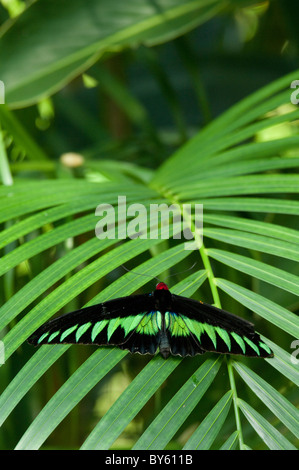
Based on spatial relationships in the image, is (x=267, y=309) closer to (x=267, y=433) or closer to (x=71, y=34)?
(x=267, y=433)

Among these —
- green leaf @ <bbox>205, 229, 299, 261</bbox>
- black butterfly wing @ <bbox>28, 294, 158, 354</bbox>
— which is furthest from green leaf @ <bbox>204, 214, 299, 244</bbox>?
black butterfly wing @ <bbox>28, 294, 158, 354</bbox>

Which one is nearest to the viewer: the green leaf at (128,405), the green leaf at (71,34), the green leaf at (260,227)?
the green leaf at (128,405)

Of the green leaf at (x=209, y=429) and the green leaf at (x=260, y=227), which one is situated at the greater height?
the green leaf at (x=260, y=227)

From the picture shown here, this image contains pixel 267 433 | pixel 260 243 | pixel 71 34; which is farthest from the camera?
pixel 71 34

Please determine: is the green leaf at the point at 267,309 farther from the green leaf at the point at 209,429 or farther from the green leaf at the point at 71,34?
the green leaf at the point at 71,34

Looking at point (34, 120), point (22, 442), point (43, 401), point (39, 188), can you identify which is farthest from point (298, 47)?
point (22, 442)

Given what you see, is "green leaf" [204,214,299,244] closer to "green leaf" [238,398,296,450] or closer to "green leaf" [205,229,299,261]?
"green leaf" [205,229,299,261]

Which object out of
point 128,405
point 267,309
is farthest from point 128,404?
point 267,309

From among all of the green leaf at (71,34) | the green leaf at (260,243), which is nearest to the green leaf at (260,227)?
the green leaf at (260,243)

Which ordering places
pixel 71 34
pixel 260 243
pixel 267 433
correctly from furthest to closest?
pixel 71 34 < pixel 260 243 < pixel 267 433
